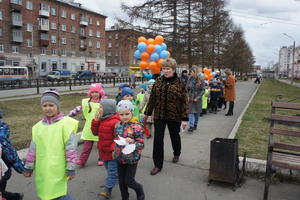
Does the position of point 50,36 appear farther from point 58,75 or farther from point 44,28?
point 58,75

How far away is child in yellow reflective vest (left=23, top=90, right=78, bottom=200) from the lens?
2.62 m

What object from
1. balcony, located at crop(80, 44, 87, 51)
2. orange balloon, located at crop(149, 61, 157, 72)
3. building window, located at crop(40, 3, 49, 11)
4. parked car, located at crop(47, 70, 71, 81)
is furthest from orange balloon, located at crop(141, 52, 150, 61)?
balcony, located at crop(80, 44, 87, 51)

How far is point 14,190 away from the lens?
3.62m

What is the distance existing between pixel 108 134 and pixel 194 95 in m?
4.02

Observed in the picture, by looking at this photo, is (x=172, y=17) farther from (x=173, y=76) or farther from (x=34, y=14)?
(x=34, y=14)

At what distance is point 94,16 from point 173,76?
209ft

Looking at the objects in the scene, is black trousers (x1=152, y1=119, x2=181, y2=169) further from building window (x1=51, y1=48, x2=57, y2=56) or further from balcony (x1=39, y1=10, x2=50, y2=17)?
building window (x1=51, y1=48, x2=57, y2=56)

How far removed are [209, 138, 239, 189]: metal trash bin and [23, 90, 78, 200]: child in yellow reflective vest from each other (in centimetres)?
206

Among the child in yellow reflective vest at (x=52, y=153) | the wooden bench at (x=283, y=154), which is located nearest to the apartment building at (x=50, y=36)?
the child in yellow reflective vest at (x=52, y=153)

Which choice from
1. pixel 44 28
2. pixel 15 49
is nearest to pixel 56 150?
pixel 15 49

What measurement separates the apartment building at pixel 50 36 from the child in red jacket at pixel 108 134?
143 feet

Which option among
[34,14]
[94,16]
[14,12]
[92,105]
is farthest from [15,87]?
[94,16]

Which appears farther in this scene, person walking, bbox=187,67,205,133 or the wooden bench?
person walking, bbox=187,67,205,133

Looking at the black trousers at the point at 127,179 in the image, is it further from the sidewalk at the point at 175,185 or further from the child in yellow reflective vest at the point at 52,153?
the child in yellow reflective vest at the point at 52,153
